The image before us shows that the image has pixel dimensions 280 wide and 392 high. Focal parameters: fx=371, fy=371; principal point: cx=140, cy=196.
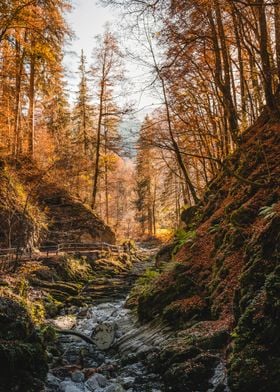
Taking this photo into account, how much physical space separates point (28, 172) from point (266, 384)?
1682 centimetres

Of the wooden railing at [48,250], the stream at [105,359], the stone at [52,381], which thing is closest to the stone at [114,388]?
the stream at [105,359]

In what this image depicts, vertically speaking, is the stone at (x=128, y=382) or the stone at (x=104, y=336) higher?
the stone at (x=104, y=336)

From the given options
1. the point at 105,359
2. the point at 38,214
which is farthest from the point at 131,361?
the point at 38,214

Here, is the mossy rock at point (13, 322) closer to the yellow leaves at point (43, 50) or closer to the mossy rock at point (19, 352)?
the mossy rock at point (19, 352)

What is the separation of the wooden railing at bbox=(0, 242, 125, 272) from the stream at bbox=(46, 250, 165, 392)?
247cm

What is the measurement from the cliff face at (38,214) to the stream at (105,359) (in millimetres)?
5017

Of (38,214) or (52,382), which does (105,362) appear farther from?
(38,214)

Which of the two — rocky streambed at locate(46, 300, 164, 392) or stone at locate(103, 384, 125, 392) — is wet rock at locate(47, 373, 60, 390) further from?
stone at locate(103, 384, 125, 392)

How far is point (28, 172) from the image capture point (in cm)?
1927

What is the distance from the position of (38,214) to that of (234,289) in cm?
1306

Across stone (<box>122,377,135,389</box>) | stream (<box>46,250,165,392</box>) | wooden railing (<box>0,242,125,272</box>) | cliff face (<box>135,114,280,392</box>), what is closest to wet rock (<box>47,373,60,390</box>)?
stream (<box>46,250,165,392</box>)

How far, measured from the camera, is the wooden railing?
11475 millimetres

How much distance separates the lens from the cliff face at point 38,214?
1452 cm

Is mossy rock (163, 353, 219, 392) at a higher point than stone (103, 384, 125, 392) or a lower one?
higher
